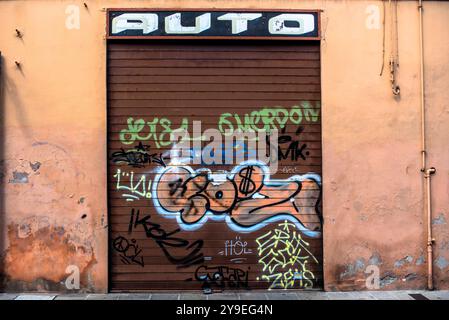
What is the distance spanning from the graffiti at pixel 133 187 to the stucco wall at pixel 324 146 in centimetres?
24

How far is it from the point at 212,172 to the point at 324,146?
1645 mm

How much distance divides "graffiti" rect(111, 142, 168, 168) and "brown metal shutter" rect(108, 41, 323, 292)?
0.01m

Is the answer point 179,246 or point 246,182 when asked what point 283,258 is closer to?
point 246,182

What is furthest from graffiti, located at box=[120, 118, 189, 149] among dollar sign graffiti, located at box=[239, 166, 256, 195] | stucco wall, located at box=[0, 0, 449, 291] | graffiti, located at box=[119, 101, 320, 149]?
dollar sign graffiti, located at box=[239, 166, 256, 195]

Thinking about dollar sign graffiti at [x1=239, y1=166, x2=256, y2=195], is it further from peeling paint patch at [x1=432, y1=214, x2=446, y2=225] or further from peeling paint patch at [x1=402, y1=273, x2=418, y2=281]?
peeling paint patch at [x1=432, y1=214, x2=446, y2=225]

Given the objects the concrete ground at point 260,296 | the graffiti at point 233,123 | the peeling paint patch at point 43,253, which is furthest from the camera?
the graffiti at point 233,123

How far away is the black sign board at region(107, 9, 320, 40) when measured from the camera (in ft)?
27.6

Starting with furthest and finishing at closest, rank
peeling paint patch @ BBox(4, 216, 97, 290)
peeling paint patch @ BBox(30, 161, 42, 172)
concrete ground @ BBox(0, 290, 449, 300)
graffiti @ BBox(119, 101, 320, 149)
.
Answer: graffiti @ BBox(119, 101, 320, 149) < peeling paint patch @ BBox(30, 161, 42, 172) < peeling paint patch @ BBox(4, 216, 97, 290) < concrete ground @ BBox(0, 290, 449, 300)

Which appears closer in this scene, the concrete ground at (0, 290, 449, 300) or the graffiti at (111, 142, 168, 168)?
the concrete ground at (0, 290, 449, 300)

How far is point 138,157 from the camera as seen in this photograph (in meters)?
8.45

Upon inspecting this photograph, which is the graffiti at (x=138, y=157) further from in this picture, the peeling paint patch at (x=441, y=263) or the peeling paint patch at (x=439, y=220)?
the peeling paint patch at (x=441, y=263)

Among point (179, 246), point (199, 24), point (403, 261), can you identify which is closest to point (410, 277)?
point (403, 261)

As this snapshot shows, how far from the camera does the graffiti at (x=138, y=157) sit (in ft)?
27.7

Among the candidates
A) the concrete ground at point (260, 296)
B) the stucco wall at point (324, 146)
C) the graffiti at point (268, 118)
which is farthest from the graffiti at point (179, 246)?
the graffiti at point (268, 118)
